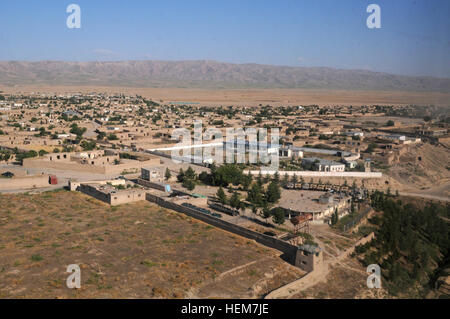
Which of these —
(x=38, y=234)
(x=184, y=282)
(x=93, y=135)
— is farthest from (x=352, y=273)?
(x=93, y=135)

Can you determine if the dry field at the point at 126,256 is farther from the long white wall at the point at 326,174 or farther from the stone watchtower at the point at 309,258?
the long white wall at the point at 326,174

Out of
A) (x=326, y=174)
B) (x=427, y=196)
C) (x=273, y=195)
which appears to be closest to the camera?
(x=273, y=195)

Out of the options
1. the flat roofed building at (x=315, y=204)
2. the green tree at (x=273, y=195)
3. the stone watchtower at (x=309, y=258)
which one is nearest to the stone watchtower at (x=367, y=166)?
the flat roofed building at (x=315, y=204)

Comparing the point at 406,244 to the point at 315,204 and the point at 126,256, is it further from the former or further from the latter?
the point at 126,256

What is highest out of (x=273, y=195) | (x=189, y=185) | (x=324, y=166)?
(x=324, y=166)

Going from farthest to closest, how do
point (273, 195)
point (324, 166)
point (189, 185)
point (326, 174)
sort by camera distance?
point (324, 166) → point (326, 174) → point (189, 185) → point (273, 195)

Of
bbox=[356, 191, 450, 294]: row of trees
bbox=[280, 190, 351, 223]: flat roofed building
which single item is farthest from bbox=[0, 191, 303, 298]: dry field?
bbox=[280, 190, 351, 223]: flat roofed building

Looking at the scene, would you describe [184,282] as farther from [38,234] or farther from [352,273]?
[38,234]

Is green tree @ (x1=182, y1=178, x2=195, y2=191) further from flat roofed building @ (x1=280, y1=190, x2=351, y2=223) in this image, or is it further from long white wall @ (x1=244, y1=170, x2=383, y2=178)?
long white wall @ (x1=244, y1=170, x2=383, y2=178)

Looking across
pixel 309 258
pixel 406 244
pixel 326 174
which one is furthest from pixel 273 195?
pixel 326 174
